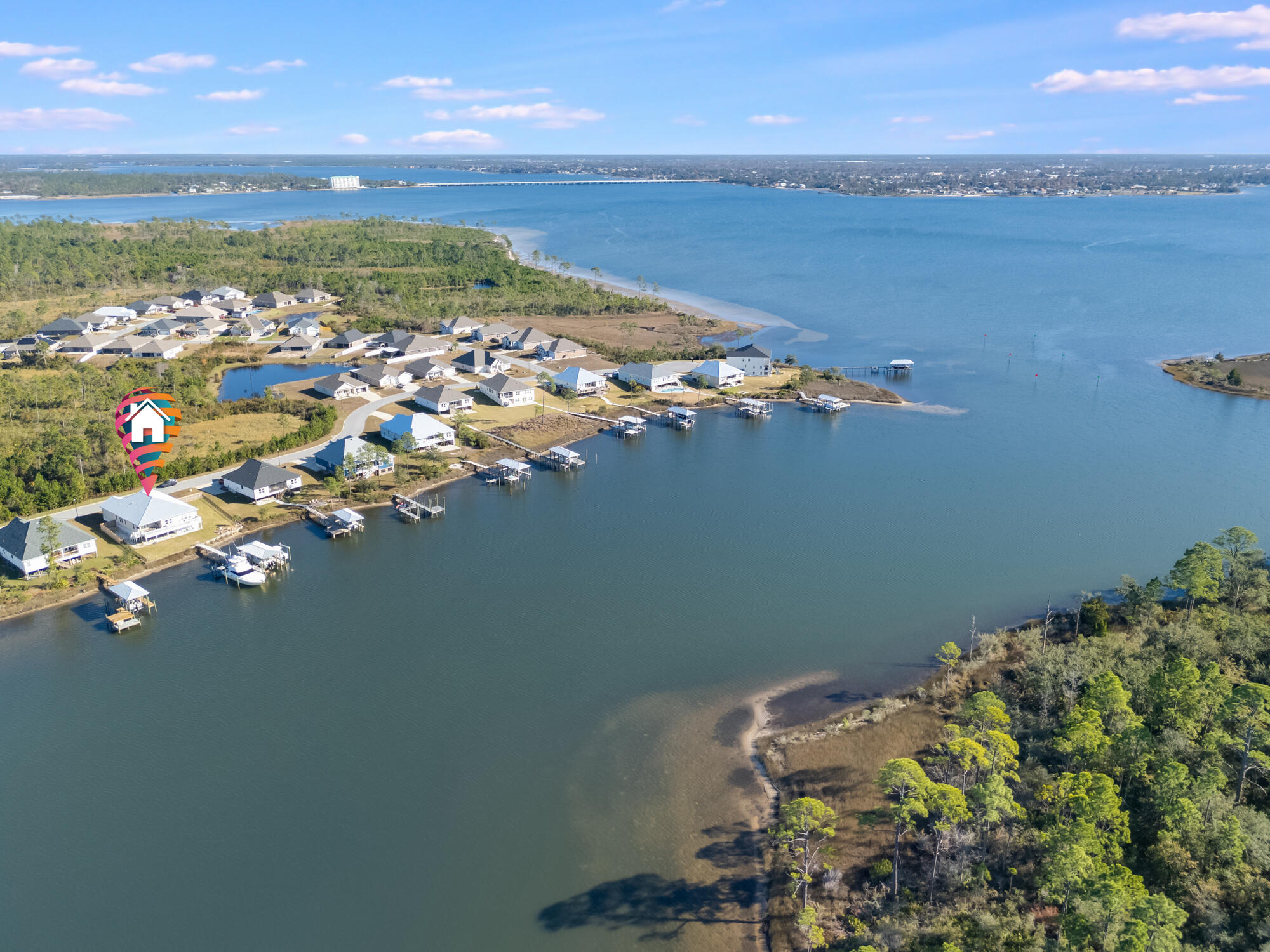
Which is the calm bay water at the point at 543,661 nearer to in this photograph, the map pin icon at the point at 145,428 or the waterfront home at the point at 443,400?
the map pin icon at the point at 145,428

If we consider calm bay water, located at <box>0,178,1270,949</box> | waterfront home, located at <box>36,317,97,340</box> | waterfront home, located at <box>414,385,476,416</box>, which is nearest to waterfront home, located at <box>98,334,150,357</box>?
waterfront home, located at <box>36,317,97,340</box>

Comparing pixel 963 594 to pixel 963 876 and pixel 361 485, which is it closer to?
pixel 963 876

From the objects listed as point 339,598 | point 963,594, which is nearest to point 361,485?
point 339,598

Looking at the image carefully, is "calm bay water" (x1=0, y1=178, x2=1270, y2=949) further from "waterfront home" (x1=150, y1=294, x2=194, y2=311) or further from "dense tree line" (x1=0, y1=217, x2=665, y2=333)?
"waterfront home" (x1=150, y1=294, x2=194, y2=311)

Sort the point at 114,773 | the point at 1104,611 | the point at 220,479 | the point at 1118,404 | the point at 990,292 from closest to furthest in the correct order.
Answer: the point at 114,773, the point at 1104,611, the point at 220,479, the point at 1118,404, the point at 990,292

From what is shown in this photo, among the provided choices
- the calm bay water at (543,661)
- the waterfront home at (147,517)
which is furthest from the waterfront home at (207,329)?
the calm bay water at (543,661)

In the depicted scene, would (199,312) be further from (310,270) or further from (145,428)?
(145,428)
